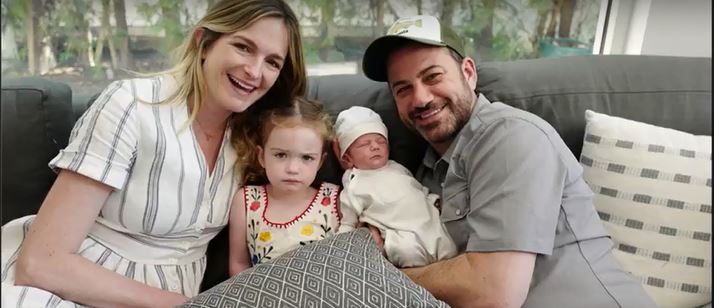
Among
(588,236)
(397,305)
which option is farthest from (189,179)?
(588,236)

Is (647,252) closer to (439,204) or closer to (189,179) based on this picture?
(439,204)

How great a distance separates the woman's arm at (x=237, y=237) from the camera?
1.43 meters

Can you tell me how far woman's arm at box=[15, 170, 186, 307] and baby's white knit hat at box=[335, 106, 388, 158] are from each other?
0.54 meters

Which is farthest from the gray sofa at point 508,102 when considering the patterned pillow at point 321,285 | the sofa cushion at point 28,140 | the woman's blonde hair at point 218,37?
the patterned pillow at point 321,285

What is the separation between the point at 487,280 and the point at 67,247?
2.77 ft

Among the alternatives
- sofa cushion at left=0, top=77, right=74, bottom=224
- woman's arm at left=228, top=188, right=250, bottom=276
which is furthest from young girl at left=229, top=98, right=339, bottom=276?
sofa cushion at left=0, top=77, right=74, bottom=224

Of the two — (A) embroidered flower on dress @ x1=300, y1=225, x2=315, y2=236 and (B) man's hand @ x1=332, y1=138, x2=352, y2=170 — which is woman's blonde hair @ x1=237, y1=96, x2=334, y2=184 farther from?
(A) embroidered flower on dress @ x1=300, y1=225, x2=315, y2=236

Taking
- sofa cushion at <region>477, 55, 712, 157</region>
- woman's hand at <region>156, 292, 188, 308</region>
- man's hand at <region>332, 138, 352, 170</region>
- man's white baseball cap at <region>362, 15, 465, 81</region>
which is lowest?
woman's hand at <region>156, 292, 188, 308</region>

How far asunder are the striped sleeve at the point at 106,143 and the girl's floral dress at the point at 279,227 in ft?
1.05

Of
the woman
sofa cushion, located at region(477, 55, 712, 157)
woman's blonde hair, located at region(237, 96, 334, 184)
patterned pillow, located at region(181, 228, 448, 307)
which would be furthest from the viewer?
sofa cushion, located at region(477, 55, 712, 157)

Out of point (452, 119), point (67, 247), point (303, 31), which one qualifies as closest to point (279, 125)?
point (452, 119)

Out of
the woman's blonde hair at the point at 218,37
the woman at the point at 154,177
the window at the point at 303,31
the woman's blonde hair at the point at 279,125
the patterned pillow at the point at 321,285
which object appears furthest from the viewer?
the window at the point at 303,31

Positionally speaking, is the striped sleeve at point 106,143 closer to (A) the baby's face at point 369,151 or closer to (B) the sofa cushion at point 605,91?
(A) the baby's face at point 369,151

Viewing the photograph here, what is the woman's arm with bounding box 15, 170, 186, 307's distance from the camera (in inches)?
46.6
